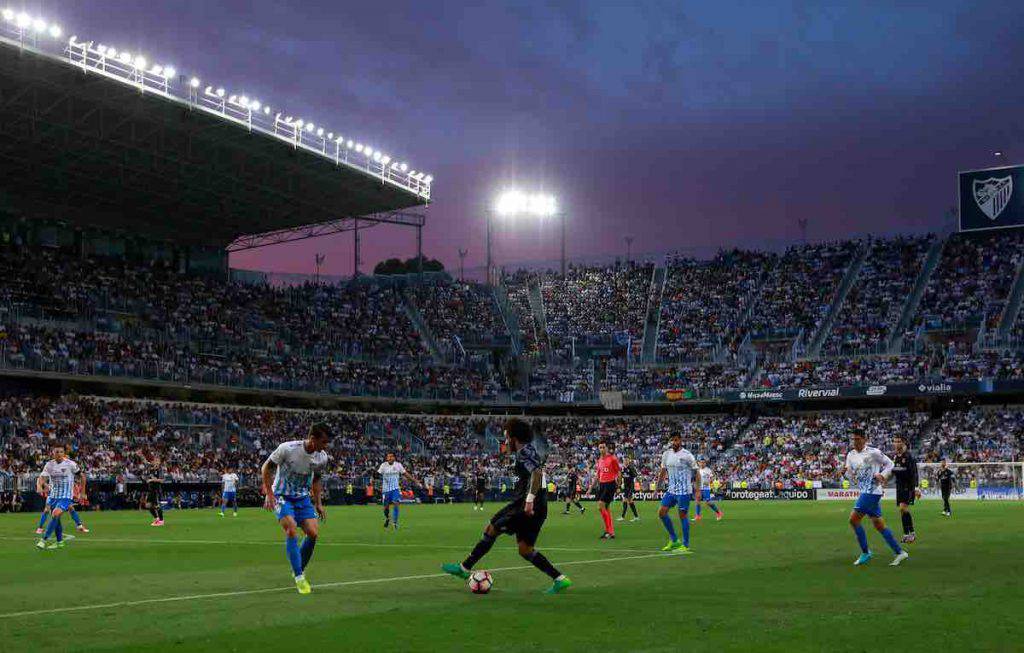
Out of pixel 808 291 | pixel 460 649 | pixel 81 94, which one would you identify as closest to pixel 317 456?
pixel 460 649

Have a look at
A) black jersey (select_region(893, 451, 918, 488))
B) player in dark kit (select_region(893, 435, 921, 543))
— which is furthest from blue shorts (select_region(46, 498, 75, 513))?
black jersey (select_region(893, 451, 918, 488))

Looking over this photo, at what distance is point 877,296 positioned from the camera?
266 ft

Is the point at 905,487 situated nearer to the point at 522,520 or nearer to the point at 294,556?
the point at 522,520

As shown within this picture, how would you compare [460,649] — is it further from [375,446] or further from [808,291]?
[808,291]

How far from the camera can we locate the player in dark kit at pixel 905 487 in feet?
84.6

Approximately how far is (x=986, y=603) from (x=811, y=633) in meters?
3.54

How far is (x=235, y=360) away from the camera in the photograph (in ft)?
236

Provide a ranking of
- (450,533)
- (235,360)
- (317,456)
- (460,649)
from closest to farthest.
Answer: (460,649), (317,456), (450,533), (235,360)

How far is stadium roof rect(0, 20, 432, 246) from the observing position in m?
49.2

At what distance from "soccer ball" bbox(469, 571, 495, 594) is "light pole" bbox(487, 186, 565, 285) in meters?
79.1

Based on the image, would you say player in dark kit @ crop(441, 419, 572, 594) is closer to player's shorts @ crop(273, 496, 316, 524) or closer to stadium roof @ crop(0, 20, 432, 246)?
player's shorts @ crop(273, 496, 316, 524)

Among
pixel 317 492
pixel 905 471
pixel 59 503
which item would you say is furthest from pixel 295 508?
pixel 905 471

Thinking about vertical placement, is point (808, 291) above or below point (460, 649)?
above

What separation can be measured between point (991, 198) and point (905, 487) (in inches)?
2273
